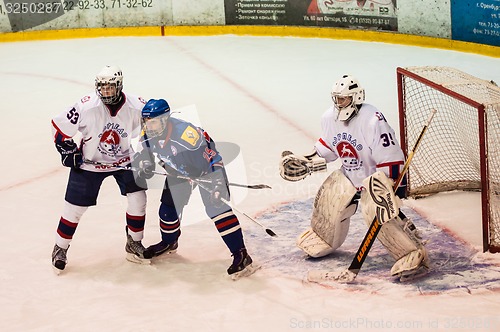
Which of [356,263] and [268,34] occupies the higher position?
[268,34]

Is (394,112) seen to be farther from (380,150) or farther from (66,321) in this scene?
(66,321)

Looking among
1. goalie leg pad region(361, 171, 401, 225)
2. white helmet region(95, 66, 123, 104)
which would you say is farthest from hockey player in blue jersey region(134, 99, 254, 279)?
goalie leg pad region(361, 171, 401, 225)

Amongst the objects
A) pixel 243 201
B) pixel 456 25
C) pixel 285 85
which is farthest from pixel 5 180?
pixel 456 25

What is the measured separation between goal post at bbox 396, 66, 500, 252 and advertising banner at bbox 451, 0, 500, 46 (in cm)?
245

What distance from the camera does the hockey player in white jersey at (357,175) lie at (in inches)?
188

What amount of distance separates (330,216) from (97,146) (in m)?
1.28

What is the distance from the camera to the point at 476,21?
355 inches

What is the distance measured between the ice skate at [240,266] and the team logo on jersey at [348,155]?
0.70m

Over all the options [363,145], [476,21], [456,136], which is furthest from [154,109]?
[476,21]

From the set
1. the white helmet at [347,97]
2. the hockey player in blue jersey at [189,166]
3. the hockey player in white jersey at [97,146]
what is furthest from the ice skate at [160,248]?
the white helmet at [347,97]

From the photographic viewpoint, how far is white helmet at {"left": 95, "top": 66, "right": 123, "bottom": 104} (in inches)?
193

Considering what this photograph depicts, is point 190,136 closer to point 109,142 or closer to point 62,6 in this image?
point 109,142

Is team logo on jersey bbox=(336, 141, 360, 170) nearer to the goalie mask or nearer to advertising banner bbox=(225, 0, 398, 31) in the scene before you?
the goalie mask

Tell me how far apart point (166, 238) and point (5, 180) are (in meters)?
1.97
